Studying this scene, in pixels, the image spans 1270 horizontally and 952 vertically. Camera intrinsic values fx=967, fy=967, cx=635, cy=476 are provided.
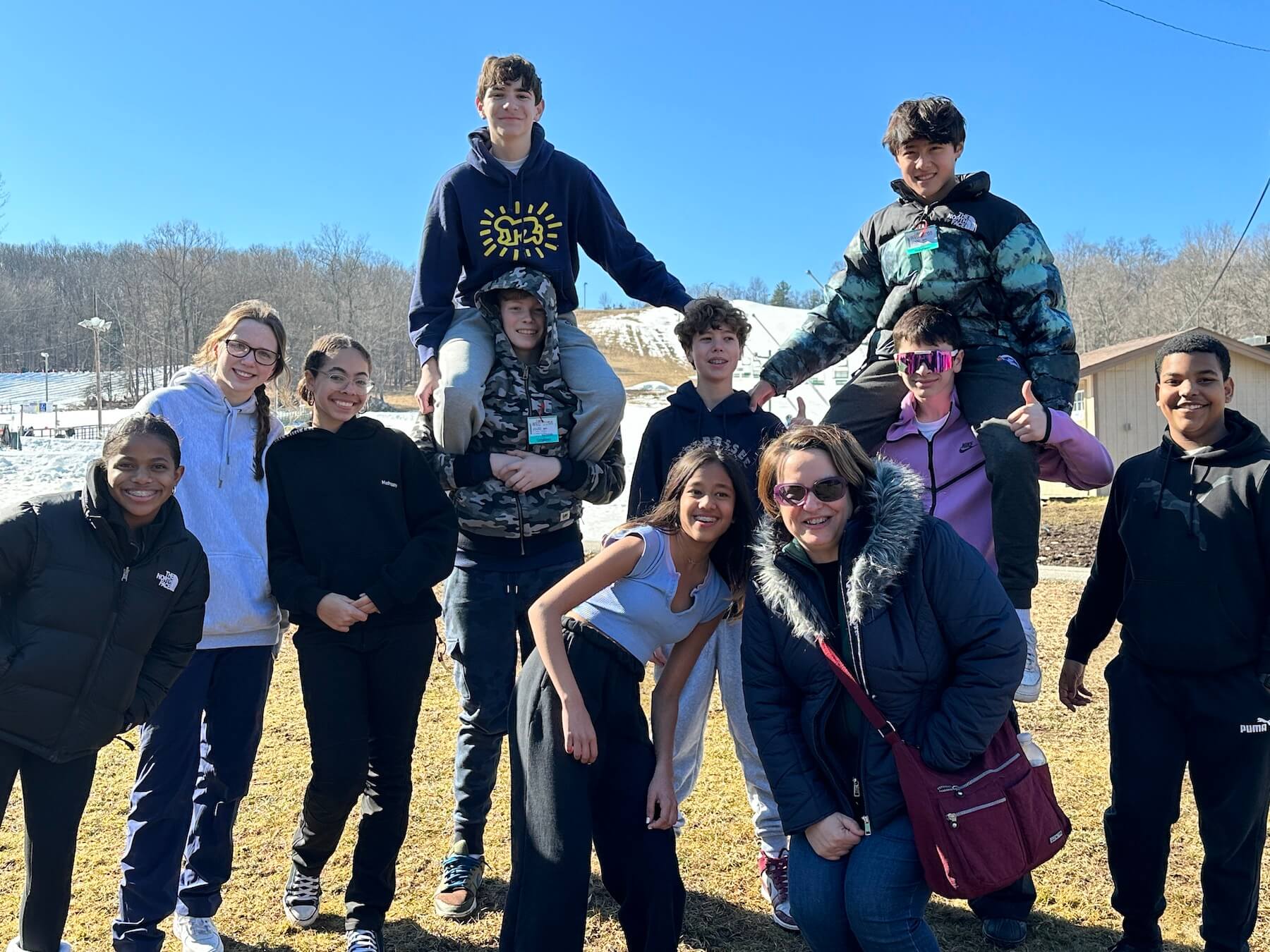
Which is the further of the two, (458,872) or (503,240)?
(503,240)

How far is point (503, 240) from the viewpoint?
4129 mm

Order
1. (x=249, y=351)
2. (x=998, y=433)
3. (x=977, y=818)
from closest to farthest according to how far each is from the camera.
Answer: (x=977, y=818) < (x=998, y=433) < (x=249, y=351)

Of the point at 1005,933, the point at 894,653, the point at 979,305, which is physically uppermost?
the point at 979,305

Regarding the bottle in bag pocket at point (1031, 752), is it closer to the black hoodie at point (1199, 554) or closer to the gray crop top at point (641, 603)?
the black hoodie at point (1199, 554)

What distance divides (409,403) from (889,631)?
6450 cm

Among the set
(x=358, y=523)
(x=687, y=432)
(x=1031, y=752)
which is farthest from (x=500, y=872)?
(x=1031, y=752)

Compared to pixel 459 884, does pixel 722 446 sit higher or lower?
higher

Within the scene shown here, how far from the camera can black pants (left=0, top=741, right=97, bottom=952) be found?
3.10m

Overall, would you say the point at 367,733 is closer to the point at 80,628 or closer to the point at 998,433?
the point at 80,628

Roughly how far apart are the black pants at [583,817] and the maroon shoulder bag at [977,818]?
2.75 feet

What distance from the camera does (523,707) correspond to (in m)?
3.17

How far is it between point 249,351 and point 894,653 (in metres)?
2.68

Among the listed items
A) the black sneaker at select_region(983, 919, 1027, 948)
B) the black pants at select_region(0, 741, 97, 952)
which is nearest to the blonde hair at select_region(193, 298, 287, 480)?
the black pants at select_region(0, 741, 97, 952)

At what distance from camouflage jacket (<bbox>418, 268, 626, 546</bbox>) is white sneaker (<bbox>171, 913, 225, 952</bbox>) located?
1765 millimetres
